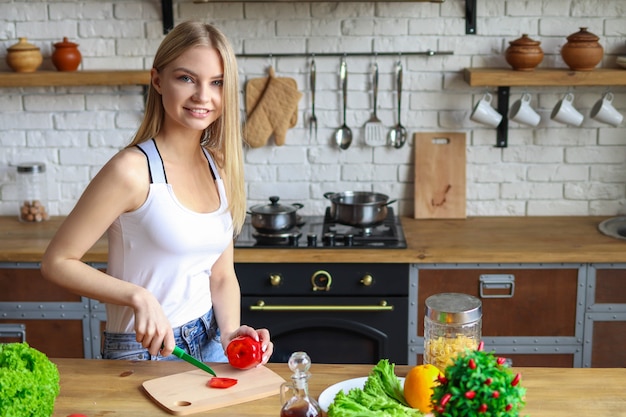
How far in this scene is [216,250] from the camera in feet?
7.89

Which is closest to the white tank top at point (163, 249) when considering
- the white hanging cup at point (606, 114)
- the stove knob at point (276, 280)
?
the stove knob at point (276, 280)

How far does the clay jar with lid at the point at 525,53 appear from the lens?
144 inches

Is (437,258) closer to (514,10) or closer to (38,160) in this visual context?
(514,10)

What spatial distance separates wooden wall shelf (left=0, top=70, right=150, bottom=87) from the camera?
368 cm

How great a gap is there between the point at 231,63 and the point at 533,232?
1.88 metres

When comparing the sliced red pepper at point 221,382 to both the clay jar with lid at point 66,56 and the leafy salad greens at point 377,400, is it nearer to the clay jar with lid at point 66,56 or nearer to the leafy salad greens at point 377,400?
A: the leafy salad greens at point 377,400

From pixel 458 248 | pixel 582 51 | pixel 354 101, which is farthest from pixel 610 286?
pixel 354 101

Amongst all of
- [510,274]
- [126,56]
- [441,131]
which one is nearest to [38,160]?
[126,56]

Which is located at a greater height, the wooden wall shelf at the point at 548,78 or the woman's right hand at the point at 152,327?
the wooden wall shelf at the point at 548,78

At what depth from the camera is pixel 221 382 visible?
2010 millimetres

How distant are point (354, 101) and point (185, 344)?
188cm

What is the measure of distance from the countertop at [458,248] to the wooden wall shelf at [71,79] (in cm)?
64

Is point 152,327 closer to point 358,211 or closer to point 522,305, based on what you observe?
point 358,211

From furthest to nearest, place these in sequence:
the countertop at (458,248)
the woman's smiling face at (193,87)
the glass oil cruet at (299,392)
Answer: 1. the countertop at (458,248)
2. the woman's smiling face at (193,87)
3. the glass oil cruet at (299,392)
